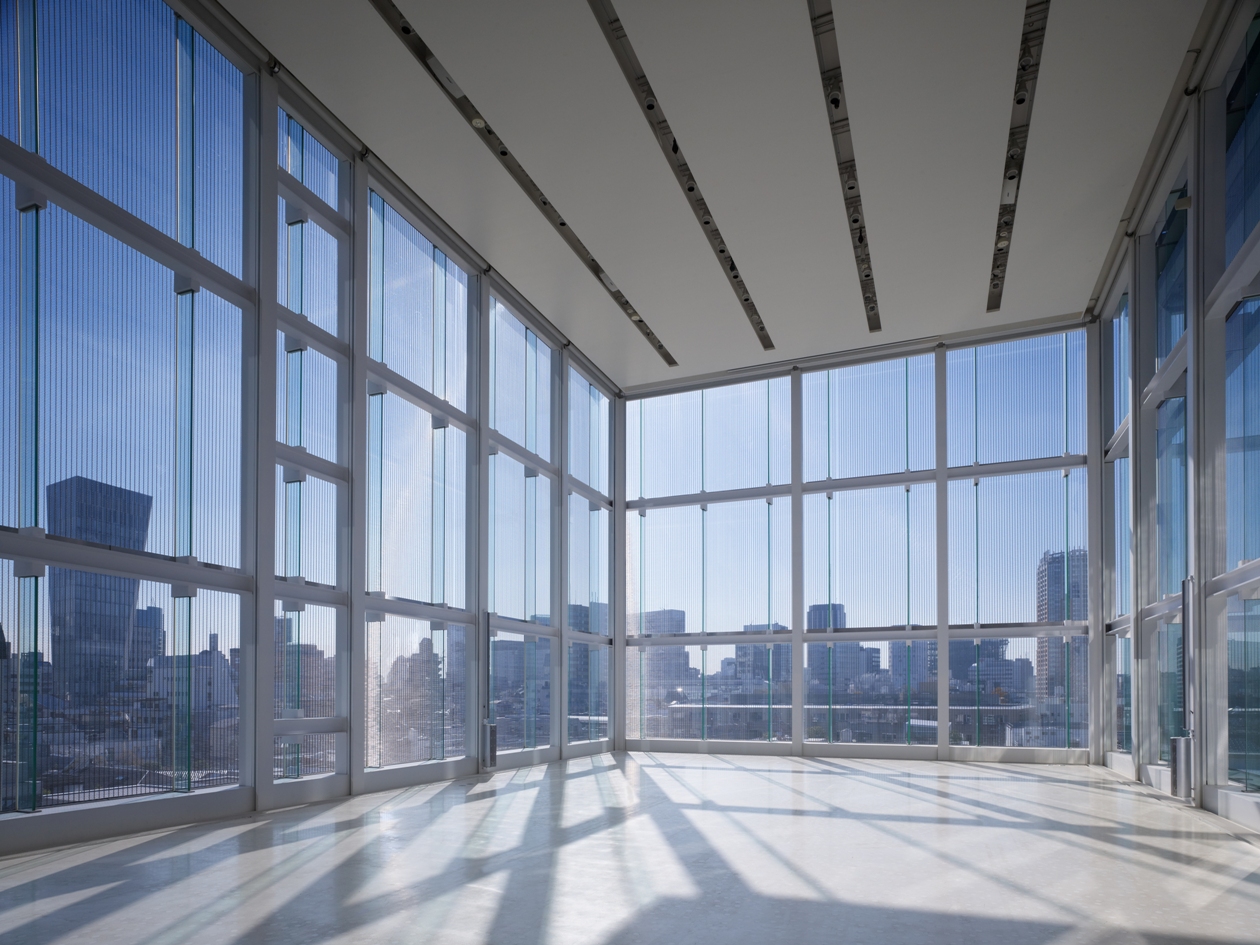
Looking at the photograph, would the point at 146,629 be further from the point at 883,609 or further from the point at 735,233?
the point at 883,609

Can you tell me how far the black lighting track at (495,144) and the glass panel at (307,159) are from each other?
1914mm

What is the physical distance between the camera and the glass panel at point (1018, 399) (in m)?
18.3

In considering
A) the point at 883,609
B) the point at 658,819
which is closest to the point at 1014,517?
the point at 883,609

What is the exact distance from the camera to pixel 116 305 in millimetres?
9164

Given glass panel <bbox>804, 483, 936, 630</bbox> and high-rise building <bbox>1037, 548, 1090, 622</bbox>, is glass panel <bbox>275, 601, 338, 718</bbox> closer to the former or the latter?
glass panel <bbox>804, 483, 936, 630</bbox>

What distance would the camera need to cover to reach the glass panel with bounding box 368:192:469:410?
1330 centimetres

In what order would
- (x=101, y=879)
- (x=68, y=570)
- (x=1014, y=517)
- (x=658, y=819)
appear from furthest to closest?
(x=1014, y=517), (x=658, y=819), (x=68, y=570), (x=101, y=879)

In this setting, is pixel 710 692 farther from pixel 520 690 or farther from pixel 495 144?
pixel 495 144

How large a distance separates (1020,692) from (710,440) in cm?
789

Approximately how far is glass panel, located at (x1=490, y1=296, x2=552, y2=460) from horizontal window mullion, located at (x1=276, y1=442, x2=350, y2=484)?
173 inches

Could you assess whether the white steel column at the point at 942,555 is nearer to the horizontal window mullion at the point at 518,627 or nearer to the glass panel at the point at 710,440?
the glass panel at the point at 710,440

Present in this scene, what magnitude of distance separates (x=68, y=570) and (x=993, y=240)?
12731 millimetres

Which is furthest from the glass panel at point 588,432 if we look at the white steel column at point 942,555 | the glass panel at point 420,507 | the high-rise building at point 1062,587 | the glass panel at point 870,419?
the high-rise building at point 1062,587

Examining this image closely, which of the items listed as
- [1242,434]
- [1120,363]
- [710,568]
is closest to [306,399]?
[1242,434]
